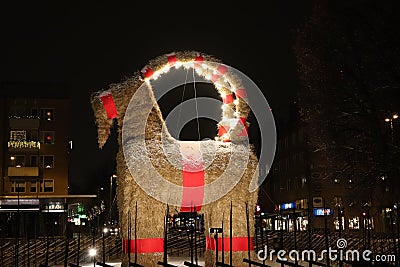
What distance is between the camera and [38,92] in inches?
1543

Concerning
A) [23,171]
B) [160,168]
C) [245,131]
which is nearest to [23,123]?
[23,171]

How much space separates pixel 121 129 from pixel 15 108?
29.8m

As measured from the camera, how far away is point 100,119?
10781mm

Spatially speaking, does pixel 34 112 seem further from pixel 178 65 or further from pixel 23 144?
pixel 178 65

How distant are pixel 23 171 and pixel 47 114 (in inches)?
163

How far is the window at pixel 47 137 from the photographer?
3878 centimetres

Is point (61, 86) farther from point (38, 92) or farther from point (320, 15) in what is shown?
point (320, 15)

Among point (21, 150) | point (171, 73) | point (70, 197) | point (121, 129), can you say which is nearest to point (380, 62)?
point (171, 73)

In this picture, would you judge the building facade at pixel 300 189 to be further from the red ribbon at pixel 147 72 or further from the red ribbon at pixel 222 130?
the red ribbon at pixel 147 72

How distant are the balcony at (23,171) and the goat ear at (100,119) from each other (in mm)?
28111

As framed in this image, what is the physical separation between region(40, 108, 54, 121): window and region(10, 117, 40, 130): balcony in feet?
2.60

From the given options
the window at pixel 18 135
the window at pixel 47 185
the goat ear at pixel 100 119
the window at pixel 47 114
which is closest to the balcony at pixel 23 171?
the window at pixel 47 185

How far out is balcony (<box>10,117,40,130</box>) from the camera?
37969 millimetres

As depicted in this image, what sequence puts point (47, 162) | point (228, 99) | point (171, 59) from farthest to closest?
point (47, 162) < point (228, 99) < point (171, 59)
